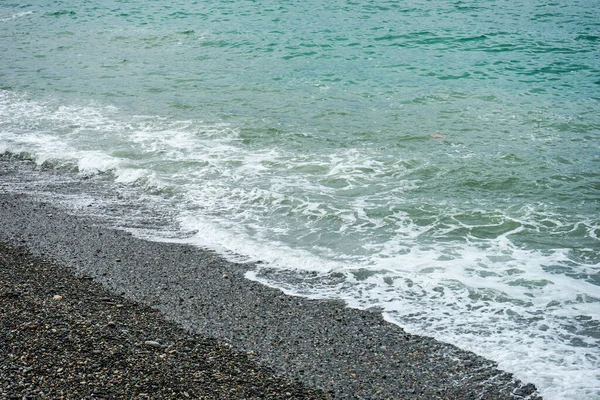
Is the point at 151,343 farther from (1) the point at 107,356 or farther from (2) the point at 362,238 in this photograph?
(2) the point at 362,238

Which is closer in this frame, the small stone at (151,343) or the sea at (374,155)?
the small stone at (151,343)

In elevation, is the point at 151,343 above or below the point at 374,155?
above

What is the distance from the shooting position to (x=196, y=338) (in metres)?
5.30

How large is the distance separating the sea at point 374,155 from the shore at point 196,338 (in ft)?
1.30

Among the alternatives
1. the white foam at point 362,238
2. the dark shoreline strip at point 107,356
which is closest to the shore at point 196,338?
the dark shoreline strip at point 107,356

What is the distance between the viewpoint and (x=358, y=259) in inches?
287

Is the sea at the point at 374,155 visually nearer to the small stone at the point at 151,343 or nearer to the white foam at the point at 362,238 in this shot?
the white foam at the point at 362,238

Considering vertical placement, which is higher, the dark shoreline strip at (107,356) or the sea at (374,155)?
the dark shoreline strip at (107,356)

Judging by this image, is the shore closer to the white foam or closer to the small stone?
the small stone

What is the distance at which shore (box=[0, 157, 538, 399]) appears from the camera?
14.9ft

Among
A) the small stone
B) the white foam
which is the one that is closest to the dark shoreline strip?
the small stone

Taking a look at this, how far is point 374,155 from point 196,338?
661 cm

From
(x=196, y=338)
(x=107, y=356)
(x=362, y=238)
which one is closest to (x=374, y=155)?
(x=362, y=238)

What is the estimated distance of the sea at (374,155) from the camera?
645cm
